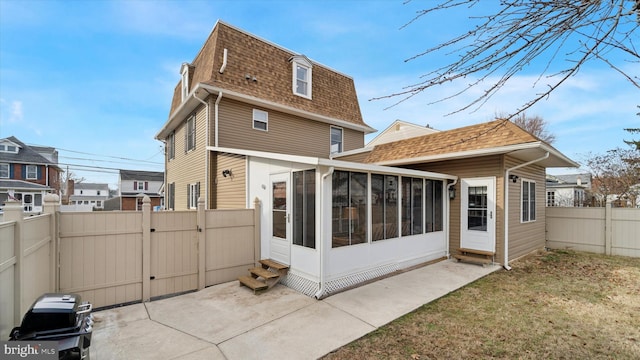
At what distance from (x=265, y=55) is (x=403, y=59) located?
8776 millimetres

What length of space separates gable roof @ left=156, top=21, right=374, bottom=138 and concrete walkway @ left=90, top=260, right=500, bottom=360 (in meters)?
5.98

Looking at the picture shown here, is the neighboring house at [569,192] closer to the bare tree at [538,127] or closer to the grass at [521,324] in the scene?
the bare tree at [538,127]

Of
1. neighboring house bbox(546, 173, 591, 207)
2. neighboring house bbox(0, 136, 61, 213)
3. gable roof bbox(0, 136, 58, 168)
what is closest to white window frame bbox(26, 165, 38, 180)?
neighboring house bbox(0, 136, 61, 213)

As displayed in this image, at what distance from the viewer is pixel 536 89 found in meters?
2.12

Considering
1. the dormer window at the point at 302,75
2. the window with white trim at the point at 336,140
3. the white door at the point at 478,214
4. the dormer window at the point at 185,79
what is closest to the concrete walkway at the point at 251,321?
the white door at the point at 478,214

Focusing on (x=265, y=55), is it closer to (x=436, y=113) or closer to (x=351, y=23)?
(x=351, y=23)

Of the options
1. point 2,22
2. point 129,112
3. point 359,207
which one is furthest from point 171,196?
point 129,112

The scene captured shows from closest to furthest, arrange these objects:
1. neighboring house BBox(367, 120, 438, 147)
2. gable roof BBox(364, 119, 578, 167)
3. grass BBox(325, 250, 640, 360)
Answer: grass BBox(325, 250, 640, 360), gable roof BBox(364, 119, 578, 167), neighboring house BBox(367, 120, 438, 147)

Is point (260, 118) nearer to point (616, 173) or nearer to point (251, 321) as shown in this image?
point (251, 321)

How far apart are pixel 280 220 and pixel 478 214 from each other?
530cm

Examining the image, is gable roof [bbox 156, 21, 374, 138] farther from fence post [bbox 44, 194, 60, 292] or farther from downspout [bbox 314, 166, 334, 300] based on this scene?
downspout [bbox 314, 166, 334, 300]

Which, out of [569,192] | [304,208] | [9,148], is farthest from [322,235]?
[9,148]

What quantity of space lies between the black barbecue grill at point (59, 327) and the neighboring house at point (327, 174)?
330 centimetres

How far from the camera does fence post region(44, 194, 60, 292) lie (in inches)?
159
